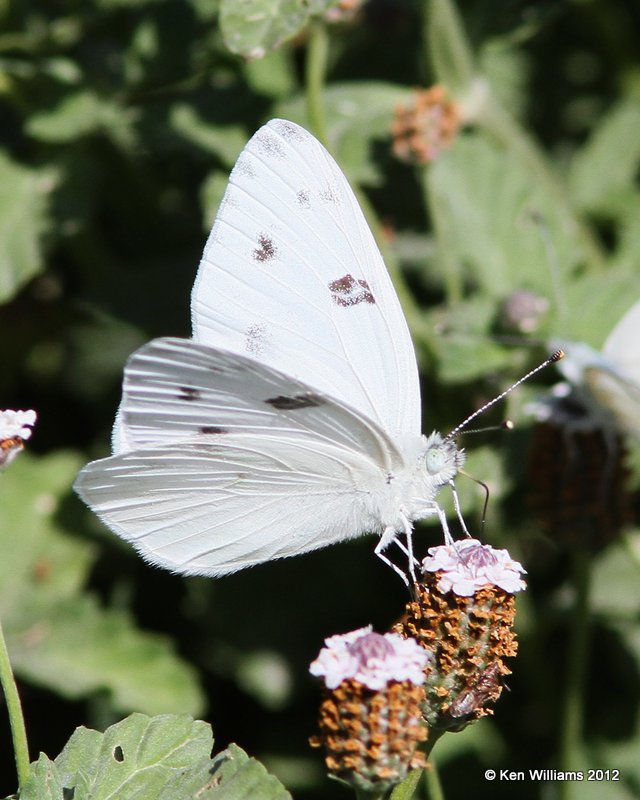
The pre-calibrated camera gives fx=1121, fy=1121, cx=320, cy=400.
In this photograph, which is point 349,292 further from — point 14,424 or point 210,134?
point 210,134

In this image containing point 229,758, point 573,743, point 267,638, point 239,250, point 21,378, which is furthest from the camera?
point 21,378

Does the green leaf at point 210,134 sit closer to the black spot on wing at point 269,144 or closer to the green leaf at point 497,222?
the green leaf at point 497,222

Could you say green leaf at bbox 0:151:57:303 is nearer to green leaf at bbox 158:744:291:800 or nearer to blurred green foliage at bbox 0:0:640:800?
blurred green foliage at bbox 0:0:640:800

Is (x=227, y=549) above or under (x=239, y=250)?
under

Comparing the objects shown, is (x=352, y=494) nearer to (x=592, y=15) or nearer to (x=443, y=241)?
(x=443, y=241)

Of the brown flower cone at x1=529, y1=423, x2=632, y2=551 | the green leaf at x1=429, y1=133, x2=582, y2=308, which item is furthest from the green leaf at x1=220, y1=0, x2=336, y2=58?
the brown flower cone at x1=529, y1=423, x2=632, y2=551

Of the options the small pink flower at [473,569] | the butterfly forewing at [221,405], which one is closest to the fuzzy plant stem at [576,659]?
the butterfly forewing at [221,405]

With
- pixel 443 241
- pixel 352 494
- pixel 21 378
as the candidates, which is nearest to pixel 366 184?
pixel 443 241
